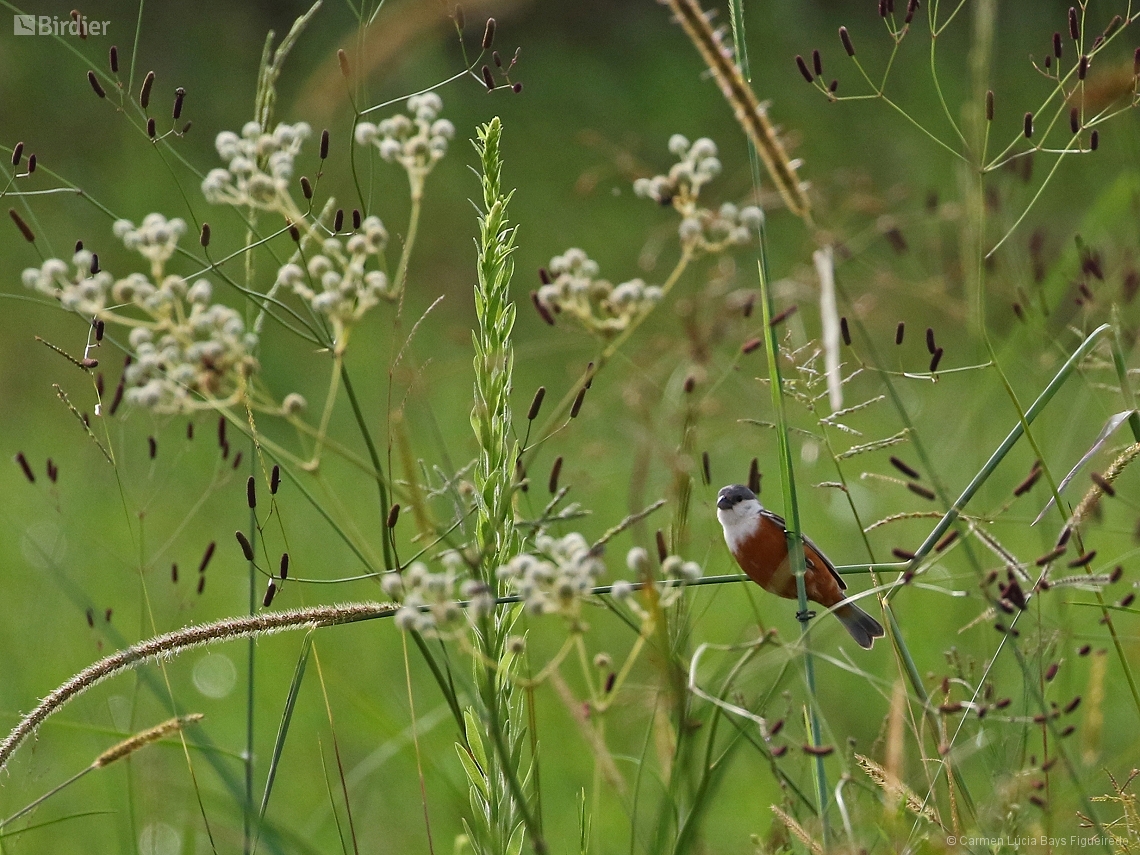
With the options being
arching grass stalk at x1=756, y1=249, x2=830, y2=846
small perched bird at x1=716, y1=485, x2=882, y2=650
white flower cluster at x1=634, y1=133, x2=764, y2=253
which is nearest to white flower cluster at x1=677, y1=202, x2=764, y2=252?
white flower cluster at x1=634, y1=133, x2=764, y2=253

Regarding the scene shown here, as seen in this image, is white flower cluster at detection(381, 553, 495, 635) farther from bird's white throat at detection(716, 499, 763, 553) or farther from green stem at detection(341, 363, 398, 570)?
bird's white throat at detection(716, 499, 763, 553)

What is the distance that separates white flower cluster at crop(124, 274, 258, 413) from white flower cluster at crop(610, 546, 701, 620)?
295 mm

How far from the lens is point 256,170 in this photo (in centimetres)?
95

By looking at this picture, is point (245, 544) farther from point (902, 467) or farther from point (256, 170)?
point (902, 467)

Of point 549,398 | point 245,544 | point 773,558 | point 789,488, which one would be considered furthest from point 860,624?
point 549,398

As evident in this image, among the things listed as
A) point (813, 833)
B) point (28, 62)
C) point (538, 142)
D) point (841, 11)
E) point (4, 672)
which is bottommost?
point (4, 672)

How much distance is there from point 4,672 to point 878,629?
2.93m

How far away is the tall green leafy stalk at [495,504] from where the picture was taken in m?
1.05

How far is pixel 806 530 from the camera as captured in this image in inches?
172

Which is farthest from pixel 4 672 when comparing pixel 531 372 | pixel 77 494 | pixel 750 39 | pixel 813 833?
pixel 750 39

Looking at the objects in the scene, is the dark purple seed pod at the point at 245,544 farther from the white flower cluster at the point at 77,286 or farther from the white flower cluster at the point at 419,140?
the white flower cluster at the point at 419,140

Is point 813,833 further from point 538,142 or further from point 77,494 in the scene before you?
point 538,142

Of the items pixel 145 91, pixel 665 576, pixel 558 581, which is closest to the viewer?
pixel 558 581

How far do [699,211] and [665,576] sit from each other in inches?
11.1
